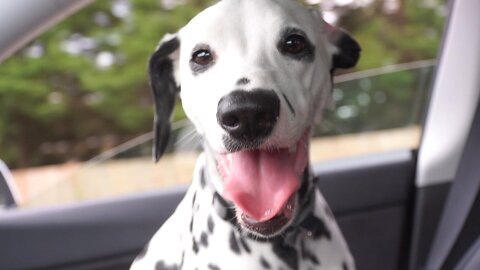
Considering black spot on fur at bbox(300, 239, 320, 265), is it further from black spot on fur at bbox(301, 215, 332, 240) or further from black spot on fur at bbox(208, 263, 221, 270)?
black spot on fur at bbox(208, 263, 221, 270)

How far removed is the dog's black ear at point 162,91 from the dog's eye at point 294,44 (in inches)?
13.1

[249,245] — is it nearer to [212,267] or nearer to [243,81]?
[212,267]

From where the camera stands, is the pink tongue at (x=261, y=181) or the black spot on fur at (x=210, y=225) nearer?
the pink tongue at (x=261, y=181)

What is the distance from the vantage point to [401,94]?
3465mm

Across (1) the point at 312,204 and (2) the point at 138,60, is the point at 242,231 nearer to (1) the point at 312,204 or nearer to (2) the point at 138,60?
(1) the point at 312,204

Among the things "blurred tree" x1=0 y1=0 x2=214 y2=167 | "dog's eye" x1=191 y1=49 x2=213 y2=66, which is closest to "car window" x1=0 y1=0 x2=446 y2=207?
"blurred tree" x1=0 y1=0 x2=214 y2=167

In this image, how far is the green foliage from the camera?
286 cm

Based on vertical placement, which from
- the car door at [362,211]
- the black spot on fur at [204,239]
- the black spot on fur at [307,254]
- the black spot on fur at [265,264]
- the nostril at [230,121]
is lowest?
the car door at [362,211]

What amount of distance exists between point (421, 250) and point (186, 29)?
167 centimetres

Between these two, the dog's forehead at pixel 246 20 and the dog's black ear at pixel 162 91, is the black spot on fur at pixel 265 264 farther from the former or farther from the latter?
the dog's forehead at pixel 246 20

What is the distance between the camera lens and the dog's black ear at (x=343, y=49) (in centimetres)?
184

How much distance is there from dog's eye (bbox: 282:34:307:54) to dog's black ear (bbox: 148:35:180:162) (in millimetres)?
333

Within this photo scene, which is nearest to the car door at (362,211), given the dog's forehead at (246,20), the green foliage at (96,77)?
the green foliage at (96,77)

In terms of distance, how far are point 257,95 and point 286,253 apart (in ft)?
1.61
